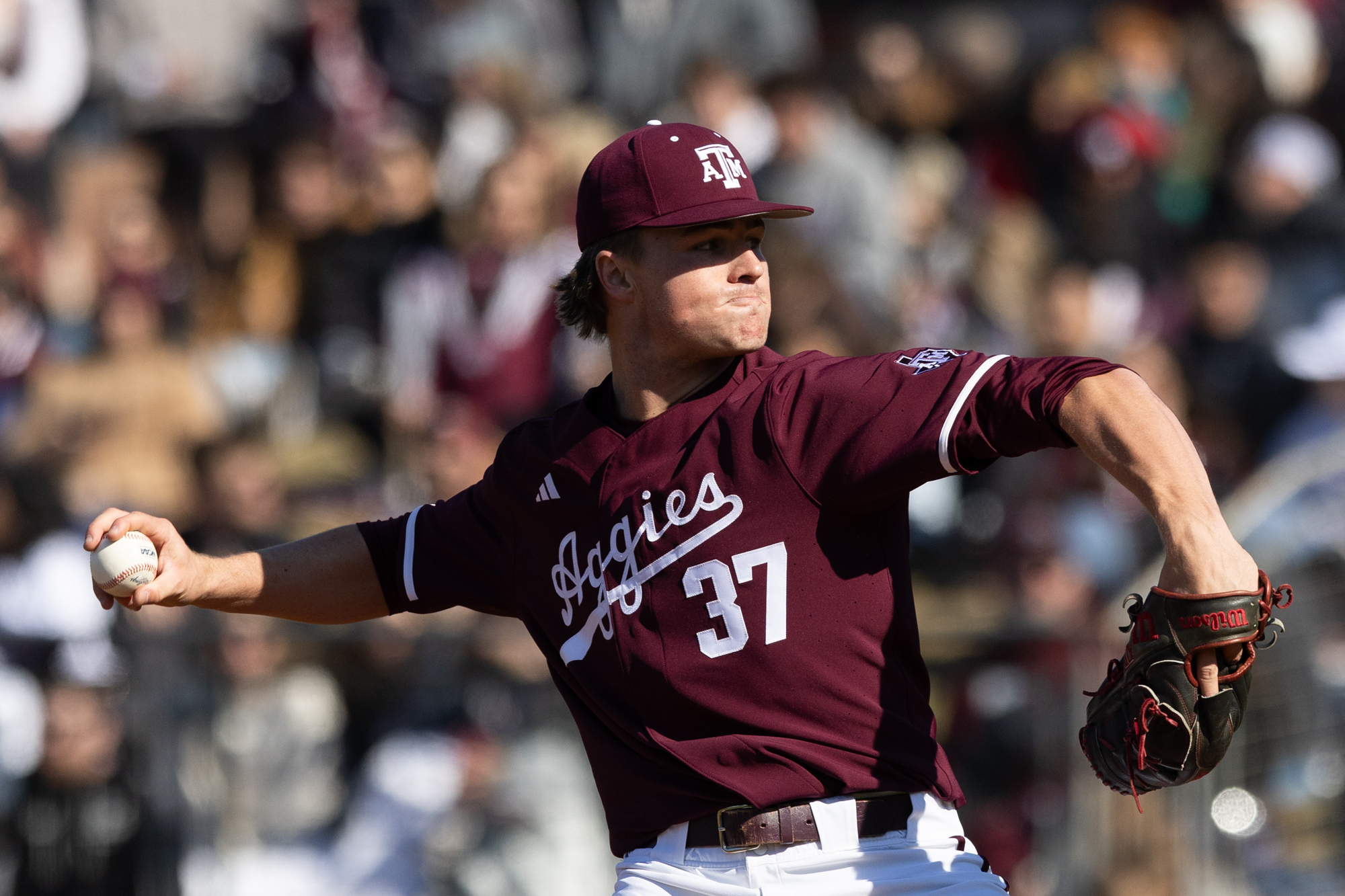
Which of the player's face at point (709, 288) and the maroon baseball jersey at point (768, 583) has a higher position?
the player's face at point (709, 288)

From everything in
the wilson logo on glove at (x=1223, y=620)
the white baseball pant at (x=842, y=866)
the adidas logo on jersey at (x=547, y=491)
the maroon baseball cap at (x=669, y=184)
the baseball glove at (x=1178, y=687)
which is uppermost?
the maroon baseball cap at (x=669, y=184)

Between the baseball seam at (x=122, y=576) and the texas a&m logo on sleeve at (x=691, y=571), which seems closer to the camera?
the texas a&m logo on sleeve at (x=691, y=571)

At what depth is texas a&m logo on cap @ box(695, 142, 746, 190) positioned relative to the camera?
3.54m

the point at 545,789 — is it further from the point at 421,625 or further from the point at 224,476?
the point at 224,476

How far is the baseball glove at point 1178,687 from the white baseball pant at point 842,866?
0.44m

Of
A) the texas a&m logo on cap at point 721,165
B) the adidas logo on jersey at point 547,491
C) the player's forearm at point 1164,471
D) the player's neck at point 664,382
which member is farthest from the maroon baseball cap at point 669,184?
the player's forearm at point 1164,471

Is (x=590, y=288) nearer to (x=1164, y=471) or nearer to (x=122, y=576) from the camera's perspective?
(x=122, y=576)

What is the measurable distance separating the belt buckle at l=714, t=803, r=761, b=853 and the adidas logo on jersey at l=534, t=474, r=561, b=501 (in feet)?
2.65

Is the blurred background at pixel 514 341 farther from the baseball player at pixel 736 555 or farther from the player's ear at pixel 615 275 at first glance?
the player's ear at pixel 615 275

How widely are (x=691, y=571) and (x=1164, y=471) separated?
102 centimetres

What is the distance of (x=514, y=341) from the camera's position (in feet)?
29.2

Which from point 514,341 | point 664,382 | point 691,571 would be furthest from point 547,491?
point 514,341

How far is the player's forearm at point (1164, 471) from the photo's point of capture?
283cm

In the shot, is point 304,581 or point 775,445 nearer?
point 775,445
